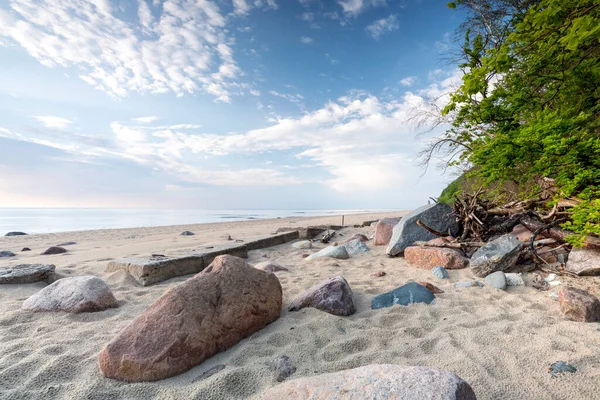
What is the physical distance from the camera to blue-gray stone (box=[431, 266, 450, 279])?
4023 millimetres

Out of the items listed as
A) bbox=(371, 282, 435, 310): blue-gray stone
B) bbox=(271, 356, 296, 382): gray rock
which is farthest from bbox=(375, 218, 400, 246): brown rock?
bbox=(271, 356, 296, 382): gray rock

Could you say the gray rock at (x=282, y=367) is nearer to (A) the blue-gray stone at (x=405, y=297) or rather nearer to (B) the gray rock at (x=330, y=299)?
(B) the gray rock at (x=330, y=299)

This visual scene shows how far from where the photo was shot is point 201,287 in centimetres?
258

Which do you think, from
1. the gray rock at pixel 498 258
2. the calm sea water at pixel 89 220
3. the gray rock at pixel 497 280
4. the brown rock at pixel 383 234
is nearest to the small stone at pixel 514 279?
the gray rock at pixel 497 280

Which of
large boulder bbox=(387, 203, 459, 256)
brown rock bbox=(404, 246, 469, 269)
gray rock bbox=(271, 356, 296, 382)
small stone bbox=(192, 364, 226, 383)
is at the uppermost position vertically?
large boulder bbox=(387, 203, 459, 256)

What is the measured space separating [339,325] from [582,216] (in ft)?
9.44

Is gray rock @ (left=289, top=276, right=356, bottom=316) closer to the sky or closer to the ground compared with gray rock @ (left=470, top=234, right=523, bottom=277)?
closer to the ground

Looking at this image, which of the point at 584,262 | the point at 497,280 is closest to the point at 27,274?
the point at 497,280

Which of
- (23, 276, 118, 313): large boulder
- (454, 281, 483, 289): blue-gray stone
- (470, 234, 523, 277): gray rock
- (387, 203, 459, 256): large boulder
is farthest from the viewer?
(387, 203, 459, 256): large boulder

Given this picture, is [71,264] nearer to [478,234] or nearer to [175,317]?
[175,317]

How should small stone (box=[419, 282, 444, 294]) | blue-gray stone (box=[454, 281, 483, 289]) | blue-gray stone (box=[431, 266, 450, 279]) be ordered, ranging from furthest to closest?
blue-gray stone (box=[431, 266, 450, 279])
blue-gray stone (box=[454, 281, 483, 289])
small stone (box=[419, 282, 444, 294])

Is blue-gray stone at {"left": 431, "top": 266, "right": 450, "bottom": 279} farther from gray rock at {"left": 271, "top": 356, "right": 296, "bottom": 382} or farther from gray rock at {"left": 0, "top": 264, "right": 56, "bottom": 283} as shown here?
gray rock at {"left": 0, "top": 264, "right": 56, "bottom": 283}

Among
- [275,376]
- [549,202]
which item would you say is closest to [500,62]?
[549,202]

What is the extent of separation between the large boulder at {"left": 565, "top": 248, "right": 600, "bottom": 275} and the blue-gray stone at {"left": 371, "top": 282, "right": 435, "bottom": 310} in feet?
5.92
